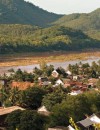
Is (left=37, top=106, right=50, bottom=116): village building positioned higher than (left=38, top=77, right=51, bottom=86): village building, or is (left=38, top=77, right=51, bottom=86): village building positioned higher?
(left=37, top=106, right=50, bottom=116): village building

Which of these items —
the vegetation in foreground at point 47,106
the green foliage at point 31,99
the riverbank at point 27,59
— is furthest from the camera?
the riverbank at point 27,59

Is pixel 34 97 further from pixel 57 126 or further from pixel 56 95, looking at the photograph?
pixel 57 126

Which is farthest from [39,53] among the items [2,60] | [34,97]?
[34,97]

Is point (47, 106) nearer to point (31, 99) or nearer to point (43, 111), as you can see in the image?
point (43, 111)

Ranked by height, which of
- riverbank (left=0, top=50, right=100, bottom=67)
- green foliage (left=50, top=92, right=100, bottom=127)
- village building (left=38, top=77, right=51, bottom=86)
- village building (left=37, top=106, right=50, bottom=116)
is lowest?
riverbank (left=0, top=50, right=100, bottom=67)

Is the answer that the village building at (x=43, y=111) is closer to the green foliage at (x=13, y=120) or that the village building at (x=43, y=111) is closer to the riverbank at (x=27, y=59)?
the green foliage at (x=13, y=120)

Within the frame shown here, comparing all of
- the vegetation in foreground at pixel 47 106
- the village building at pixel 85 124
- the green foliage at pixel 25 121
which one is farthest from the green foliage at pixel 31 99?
the village building at pixel 85 124

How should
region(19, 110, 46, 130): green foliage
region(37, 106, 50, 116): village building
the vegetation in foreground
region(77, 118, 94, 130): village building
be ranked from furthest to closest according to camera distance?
region(37, 106, 50, 116): village building < the vegetation in foreground < region(19, 110, 46, 130): green foliage < region(77, 118, 94, 130): village building

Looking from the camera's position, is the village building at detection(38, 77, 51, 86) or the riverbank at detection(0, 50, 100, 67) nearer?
the village building at detection(38, 77, 51, 86)

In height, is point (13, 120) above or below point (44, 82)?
above

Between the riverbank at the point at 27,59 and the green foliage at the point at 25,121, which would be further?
the riverbank at the point at 27,59

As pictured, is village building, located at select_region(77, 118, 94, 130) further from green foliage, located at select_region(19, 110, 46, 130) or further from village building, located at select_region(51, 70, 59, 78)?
village building, located at select_region(51, 70, 59, 78)

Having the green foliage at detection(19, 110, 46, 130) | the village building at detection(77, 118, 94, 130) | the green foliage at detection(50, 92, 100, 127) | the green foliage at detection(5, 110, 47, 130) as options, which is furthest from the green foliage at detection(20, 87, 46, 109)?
the village building at detection(77, 118, 94, 130)

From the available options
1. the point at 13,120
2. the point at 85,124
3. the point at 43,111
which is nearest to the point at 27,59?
the point at 43,111
